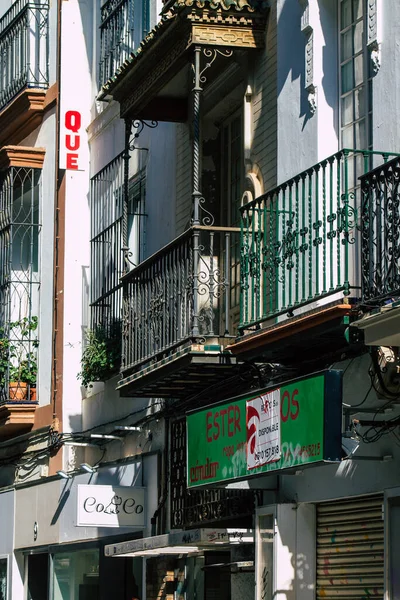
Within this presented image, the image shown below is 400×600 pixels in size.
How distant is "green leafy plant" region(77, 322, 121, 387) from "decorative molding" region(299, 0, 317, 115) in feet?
18.4

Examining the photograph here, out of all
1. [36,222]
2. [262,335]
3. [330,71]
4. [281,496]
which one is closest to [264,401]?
[262,335]

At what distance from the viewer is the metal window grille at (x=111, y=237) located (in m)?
18.9

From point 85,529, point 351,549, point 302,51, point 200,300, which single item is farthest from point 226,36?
point 85,529

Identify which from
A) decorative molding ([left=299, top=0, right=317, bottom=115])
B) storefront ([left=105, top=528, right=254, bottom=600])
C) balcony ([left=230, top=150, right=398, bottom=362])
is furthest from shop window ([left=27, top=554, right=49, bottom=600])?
decorative molding ([left=299, top=0, right=317, bottom=115])

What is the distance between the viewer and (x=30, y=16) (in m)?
23.2

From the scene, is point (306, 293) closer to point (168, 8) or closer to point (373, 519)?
point (373, 519)

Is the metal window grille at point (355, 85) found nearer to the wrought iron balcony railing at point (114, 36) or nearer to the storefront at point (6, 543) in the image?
the wrought iron balcony railing at point (114, 36)

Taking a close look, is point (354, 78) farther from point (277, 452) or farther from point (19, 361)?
point (19, 361)

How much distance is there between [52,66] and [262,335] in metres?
10.5

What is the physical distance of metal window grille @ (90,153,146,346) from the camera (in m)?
18.9

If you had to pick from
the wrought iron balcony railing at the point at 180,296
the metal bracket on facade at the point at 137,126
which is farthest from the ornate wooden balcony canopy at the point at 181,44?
the wrought iron balcony railing at the point at 180,296

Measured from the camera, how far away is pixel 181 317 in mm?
15117

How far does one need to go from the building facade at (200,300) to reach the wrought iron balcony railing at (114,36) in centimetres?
6

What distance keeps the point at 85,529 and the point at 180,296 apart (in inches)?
196
